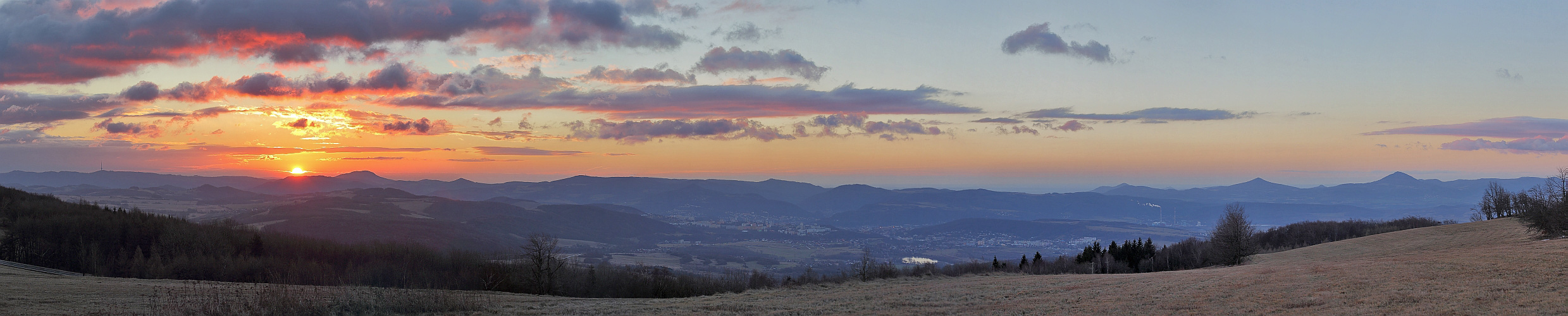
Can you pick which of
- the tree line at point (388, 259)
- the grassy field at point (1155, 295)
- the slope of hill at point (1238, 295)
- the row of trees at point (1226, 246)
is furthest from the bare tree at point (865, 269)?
the grassy field at point (1155, 295)

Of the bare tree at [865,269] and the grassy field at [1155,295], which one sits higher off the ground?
the grassy field at [1155,295]

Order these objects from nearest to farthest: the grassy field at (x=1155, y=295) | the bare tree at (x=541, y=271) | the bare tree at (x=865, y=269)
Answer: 1. the grassy field at (x=1155, y=295)
2. the bare tree at (x=865, y=269)
3. the bare tree at (x=541, y=271)

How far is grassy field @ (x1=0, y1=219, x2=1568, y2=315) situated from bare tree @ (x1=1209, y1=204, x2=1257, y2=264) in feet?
97.9

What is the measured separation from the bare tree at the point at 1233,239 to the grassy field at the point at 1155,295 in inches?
1175

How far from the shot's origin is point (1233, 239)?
234ft

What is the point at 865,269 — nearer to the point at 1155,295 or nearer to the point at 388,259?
the point at 1155,295

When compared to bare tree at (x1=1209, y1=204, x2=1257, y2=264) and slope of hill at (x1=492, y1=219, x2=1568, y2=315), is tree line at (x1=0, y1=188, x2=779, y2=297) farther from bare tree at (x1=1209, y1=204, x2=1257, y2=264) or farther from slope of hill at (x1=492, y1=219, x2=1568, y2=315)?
bare tree at (x1=1209, y1=204, x2=1257, y2=264)

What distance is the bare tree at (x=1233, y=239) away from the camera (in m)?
71.2

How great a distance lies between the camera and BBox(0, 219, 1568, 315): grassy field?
2112cm

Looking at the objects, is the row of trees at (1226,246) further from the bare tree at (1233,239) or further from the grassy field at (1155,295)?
the grassy field at (1155,295)

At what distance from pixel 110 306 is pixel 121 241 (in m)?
90.7

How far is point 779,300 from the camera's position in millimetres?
33531

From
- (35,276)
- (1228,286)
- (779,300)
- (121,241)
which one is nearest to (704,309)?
(779,300)

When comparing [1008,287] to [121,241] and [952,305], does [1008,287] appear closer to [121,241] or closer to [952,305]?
[952,305]
